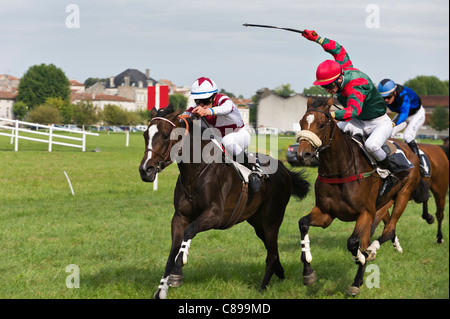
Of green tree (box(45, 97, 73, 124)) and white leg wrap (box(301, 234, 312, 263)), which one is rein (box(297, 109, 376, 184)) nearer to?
white leg wrap (box(301, 234, 312, 263))

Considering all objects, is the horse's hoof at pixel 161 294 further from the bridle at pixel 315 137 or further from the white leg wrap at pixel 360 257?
the white leg wrap at pixel 360 257

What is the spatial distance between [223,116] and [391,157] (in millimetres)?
2707

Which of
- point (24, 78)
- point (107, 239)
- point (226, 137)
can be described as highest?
point (24, 78)

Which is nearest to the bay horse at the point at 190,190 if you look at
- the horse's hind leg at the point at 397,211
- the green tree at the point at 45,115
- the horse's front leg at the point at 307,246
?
the horse's front leg at the point at 307,246

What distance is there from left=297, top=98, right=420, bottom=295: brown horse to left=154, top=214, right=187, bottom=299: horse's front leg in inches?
60.4

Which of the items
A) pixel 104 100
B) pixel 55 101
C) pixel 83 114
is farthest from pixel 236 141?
pixel 104 100

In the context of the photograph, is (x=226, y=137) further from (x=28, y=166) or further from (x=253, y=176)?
(x=28, y=166)

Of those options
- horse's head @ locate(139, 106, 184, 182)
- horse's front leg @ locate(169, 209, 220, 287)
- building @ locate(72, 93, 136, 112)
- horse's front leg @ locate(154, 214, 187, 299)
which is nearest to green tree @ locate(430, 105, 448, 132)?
building @ locate(72, 93, 136, 112)

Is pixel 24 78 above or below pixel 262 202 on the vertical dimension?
above

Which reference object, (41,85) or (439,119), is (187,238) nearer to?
(41,85)

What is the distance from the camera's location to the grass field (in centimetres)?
688

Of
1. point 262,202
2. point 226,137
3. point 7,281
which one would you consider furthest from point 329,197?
point 7,281

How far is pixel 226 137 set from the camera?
6.89 meters

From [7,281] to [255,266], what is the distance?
341 centimetres
